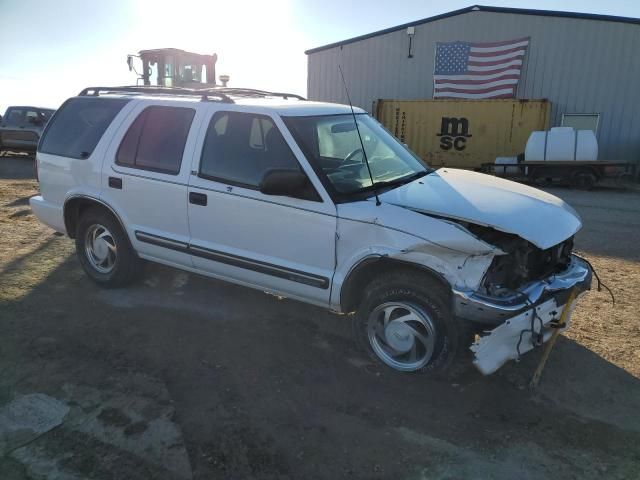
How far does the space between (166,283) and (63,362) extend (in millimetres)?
1698

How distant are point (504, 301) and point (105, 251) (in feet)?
12.5

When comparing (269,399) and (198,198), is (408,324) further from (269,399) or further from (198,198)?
(198,198)

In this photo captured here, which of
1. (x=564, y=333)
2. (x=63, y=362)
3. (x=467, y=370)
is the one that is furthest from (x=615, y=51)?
(x=63, y=362)

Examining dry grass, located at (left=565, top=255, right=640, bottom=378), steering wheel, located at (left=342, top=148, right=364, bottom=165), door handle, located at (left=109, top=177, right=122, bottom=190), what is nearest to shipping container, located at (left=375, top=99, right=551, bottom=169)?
dry grass, located at (left=565, top=255, right=640, bottom=378)

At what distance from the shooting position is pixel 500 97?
1875cm

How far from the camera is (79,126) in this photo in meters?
4.95

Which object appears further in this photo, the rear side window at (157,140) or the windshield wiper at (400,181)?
the rear side window at (157,140)

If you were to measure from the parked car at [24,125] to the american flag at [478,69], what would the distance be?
555 inches

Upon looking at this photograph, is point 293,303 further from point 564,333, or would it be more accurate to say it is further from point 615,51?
point 615,51

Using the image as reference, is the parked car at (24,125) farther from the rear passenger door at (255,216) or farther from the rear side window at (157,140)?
the rear passenger door at (255,216)

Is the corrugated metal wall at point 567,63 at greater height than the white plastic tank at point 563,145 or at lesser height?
greater

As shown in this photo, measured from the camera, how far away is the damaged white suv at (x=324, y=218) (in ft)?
10.6

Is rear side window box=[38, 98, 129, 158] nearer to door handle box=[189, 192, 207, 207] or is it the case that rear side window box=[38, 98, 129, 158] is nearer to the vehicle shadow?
door handle box=[189, 192, 207, 207]

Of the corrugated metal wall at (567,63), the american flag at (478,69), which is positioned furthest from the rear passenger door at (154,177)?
the corrugated metal wall at (567,63)
